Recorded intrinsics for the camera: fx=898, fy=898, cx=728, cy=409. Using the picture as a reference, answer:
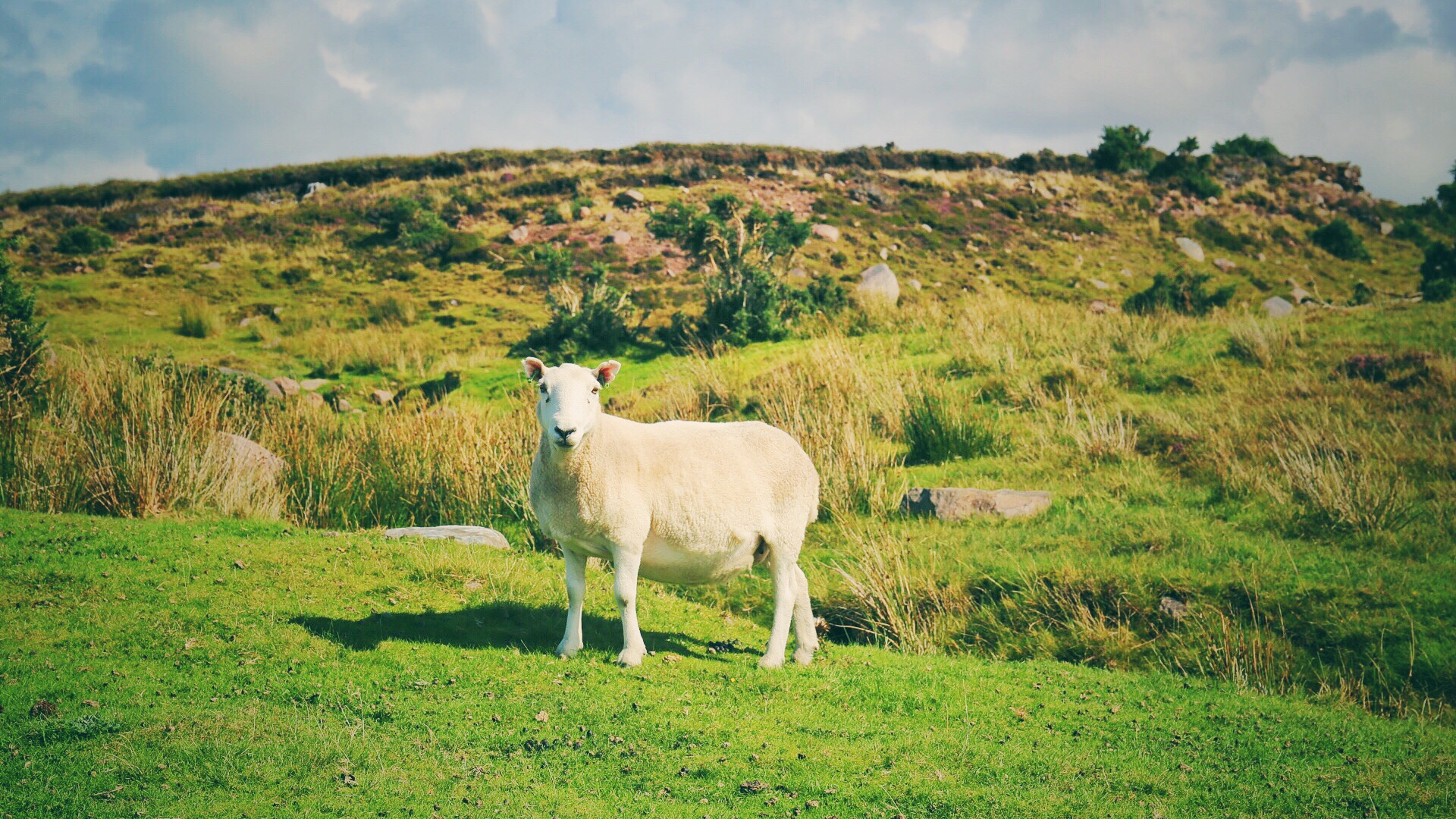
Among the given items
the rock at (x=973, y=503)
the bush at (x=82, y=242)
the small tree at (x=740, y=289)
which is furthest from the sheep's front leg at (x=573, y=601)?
the bush at (x=82, y=242)

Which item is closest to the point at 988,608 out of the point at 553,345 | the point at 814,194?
the point at 553,345

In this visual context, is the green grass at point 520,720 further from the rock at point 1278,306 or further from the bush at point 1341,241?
the bush at point 1341,241

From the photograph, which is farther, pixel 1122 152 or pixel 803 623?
pixel 1122 152

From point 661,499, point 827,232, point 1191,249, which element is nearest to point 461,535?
point 661,499

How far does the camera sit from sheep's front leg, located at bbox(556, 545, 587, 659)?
7.71 meters

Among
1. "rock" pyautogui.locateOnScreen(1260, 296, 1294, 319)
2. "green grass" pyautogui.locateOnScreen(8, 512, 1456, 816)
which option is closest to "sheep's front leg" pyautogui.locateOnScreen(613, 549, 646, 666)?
"green grass" pyautogui.locateOnScreen(8, 512, 1456, 816)

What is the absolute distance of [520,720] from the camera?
6.47 meters

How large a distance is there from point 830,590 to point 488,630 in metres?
4.79

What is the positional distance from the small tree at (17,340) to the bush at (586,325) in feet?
42.6

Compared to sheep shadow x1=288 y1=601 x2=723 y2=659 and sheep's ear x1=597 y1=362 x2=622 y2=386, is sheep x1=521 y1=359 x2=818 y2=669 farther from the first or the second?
sheep shadow x1=288 y1=601 x2=723 y2=659

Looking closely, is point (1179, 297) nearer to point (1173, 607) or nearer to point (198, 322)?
point (1173, 607)

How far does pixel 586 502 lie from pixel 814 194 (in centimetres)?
4428

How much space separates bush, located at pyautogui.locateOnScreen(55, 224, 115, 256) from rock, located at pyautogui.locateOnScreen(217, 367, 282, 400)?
83.0 feet

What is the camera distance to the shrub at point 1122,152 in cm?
6188
